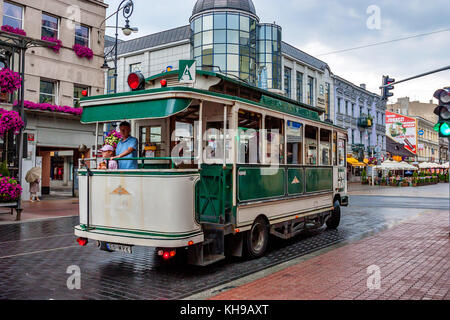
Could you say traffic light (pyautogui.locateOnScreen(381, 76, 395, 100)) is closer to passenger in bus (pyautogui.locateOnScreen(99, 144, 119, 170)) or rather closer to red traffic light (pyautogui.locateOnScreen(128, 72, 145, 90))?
red traffic light (pyautogui.locateOnScreen(128, 72, 145, 90))

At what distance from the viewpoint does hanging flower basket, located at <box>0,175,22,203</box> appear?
13.4 meters

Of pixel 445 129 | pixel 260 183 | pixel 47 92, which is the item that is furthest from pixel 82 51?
pixel 445 129

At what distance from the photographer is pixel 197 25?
114 feet

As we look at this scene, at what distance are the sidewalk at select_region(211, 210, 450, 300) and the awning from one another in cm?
282

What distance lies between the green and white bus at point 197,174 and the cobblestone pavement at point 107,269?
380 mm

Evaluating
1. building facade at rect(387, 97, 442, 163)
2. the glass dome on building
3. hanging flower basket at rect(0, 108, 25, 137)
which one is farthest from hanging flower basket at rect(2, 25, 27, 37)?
building facade at rect(387, 97, 442, 163)

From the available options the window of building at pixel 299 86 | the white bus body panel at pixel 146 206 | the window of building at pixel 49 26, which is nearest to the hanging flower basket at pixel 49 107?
the window of building at pixel 49 26

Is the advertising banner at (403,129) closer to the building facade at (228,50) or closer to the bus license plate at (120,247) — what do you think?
the building facade at (228,50)

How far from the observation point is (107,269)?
7121 mm

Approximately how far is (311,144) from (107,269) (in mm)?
5741

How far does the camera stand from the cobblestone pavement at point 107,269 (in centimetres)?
579

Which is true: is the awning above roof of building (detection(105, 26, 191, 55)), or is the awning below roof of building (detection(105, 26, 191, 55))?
below

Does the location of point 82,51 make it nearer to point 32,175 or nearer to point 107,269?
point 32,175
